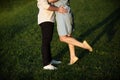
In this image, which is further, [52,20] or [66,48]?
[66,48]

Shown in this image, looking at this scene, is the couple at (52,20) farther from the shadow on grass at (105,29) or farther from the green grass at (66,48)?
the shadow on grass at (105,29)

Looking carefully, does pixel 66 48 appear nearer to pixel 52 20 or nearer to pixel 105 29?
pixel 52 20

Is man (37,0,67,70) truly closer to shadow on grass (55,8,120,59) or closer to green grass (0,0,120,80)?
green grass (0,0,120,80)

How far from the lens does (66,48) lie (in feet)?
32.2

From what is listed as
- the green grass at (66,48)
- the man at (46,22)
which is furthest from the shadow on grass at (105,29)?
the man at (46,22)

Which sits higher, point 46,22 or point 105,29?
point 46,22

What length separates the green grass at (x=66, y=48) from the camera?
7.65 meters

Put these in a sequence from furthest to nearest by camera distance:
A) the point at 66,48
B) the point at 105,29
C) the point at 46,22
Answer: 1. the point at 105,29
2. the point at 66,48
3. the point at 46,22

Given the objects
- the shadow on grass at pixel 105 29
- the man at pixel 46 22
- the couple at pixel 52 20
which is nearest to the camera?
the man at pixel 46 22

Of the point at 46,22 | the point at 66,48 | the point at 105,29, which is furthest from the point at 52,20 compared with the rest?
the point at 105,29

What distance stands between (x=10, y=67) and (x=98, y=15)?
297 inches

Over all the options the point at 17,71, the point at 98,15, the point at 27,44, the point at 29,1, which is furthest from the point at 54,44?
the point at 29,1

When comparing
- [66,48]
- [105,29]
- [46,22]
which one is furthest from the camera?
[105,29]

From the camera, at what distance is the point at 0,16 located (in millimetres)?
17453
